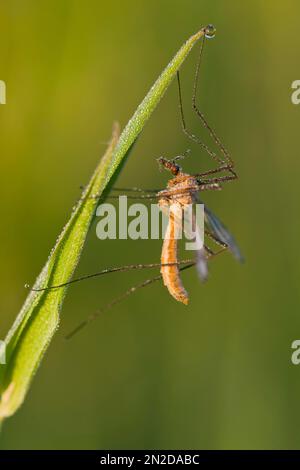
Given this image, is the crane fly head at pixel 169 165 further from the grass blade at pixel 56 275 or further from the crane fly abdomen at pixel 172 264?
the grass blade at pixel 56 275

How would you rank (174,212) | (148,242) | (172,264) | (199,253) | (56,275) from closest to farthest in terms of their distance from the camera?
1. (56,275)
2. (199,253)
3. (172,264)
4. (174,212)
5. (148,242)

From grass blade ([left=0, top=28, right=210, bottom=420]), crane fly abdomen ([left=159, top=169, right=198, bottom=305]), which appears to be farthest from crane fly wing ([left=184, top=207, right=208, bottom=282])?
grass blade ([left=0, top=28, right=210, bottom=420])

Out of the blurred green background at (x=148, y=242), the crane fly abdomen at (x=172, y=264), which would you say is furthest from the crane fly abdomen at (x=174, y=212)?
the blurred green background at (x=148, y=242)

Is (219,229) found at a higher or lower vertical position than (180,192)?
lower

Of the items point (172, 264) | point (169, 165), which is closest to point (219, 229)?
point (172, 264)

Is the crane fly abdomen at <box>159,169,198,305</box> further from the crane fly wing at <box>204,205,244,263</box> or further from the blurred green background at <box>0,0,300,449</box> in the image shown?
the blurred green background at <box>0,0,300,449</box>

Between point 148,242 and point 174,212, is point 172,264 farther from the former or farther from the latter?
point 148,242

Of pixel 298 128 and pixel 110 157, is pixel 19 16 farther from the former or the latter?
pixel 110 157
